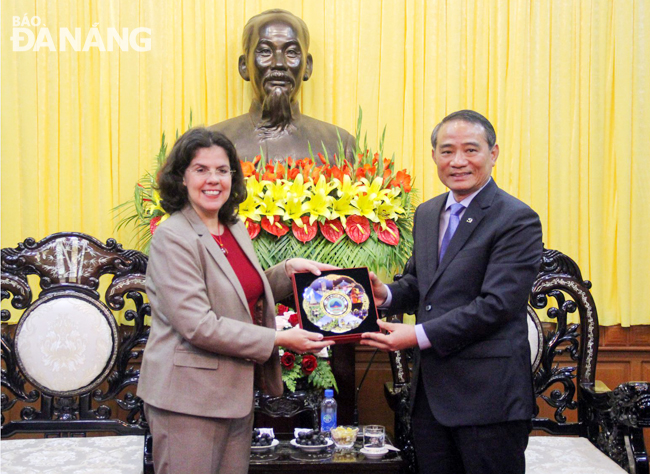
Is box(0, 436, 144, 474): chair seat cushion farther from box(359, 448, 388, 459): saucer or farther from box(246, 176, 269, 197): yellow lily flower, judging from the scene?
box(246, 176, 269, 197): yellow lily flower

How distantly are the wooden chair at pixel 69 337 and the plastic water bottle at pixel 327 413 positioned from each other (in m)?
0.66

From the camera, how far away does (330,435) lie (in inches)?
99.0

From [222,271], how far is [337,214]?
823 mm

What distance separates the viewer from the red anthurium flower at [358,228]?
2.63 metres

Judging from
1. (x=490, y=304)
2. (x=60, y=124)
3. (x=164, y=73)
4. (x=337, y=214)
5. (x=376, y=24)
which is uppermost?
(x=376, y=24)

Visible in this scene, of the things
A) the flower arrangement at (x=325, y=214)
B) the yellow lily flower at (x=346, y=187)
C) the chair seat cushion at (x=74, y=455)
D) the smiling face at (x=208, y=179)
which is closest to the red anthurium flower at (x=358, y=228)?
the flower arrangement at (x=325, y=214)

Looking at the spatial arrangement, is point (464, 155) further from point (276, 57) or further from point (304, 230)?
point (276, 57)

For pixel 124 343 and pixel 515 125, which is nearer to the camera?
pixel 124 343

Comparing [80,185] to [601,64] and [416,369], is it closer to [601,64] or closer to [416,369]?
[416,369]

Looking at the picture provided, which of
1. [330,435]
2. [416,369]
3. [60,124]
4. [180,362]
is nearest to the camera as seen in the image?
[180,362]

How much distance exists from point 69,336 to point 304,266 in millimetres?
1036

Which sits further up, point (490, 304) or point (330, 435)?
point (490, 304)

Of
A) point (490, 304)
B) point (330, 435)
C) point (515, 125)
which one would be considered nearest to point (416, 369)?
point (490, 304)

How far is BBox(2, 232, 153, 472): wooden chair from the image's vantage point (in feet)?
8.49
